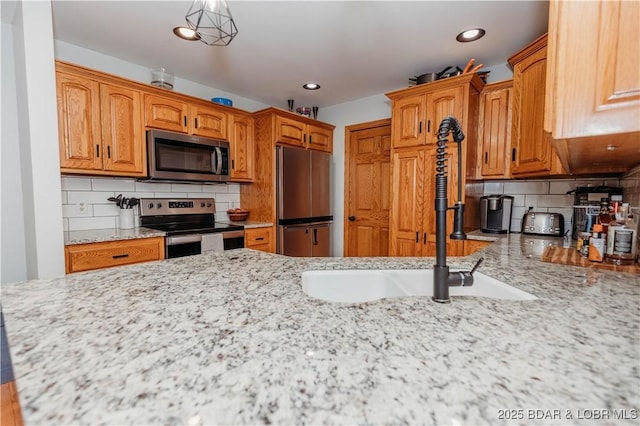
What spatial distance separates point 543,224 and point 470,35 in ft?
5.26

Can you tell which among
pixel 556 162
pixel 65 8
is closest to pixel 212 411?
pixel 556 162

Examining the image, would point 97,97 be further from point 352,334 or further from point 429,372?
point 429,372

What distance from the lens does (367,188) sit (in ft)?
12.4

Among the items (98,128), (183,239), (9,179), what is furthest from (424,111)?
(9,179)

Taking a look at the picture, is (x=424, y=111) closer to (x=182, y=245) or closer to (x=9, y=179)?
(x=182, y=245)

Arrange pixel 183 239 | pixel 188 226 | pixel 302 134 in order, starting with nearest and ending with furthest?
pixel 183 239, pixel 188 226, pixel 302 134

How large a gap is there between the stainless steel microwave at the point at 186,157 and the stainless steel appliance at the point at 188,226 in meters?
0.38

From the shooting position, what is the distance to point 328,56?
2604 mm

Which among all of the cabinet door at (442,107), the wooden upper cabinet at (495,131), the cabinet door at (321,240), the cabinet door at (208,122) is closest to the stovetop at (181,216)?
the cabinet door at (208,122)

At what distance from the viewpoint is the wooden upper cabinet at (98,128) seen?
2.18m

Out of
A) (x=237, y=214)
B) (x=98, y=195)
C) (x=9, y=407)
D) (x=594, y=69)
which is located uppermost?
(x=594, y=69)

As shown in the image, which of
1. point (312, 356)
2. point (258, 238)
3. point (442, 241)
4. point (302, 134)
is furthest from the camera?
point (302, 134)

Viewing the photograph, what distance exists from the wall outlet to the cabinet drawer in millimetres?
1348

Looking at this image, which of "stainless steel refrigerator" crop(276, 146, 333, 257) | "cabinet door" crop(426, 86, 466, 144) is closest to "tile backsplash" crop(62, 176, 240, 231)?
"stainless steel refrigerator" crop(276, 146, 333, 257)
